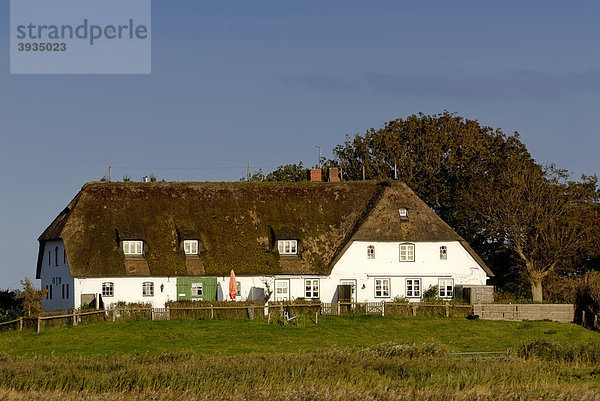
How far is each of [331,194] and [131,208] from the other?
1348 centimetres

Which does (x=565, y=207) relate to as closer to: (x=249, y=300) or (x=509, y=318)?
(x=509, y=318)

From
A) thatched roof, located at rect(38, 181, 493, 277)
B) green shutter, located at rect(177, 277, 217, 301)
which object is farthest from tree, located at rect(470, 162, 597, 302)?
green shutter, located at rect(177, 277, 217, 301)

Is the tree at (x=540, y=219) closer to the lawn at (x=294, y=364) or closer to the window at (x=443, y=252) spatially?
the window at (x=443, y=252)

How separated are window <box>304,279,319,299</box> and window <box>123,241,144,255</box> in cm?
1029

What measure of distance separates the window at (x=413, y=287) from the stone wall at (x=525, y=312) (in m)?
6.41

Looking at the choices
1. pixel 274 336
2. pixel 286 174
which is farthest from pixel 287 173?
pixel 274 336

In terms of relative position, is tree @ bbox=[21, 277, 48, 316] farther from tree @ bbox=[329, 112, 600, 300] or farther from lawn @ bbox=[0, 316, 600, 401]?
tree @ bbox=[329, 112, 600, 300]

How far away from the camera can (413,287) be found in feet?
214

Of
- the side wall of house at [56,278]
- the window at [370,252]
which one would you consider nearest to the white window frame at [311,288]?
the window at [370,252]

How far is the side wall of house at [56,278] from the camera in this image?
62469 mm

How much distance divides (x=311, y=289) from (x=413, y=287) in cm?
637

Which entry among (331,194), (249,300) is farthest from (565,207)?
(249,300)

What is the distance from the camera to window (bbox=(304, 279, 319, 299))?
212 feet

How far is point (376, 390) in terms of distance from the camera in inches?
1147
